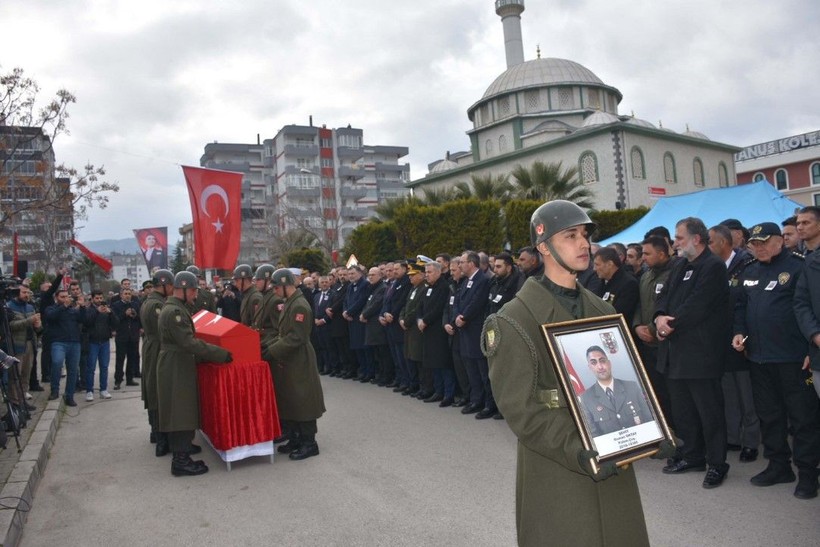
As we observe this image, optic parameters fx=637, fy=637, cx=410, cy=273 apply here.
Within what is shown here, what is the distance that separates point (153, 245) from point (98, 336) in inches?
464

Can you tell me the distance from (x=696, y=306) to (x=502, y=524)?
2.51 metres

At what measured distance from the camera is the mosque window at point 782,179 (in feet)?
218

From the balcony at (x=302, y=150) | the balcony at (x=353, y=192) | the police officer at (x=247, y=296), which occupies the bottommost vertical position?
the police officer at (x=247, y=296)

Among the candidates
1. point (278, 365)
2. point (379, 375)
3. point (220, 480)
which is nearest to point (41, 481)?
point (220, 480)

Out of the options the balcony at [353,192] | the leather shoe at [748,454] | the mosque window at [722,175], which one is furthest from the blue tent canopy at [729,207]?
the balcony at [353,192]

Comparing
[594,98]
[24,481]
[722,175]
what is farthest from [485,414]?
[594,98]

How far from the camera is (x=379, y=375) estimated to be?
40.9ft

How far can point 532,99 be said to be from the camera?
5688cm

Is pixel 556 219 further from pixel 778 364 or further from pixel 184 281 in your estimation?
pixel 184 281

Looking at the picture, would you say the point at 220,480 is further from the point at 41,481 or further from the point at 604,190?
the point at 604,190

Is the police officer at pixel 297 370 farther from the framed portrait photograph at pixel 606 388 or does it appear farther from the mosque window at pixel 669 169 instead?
the mosque window at pixel 669 169

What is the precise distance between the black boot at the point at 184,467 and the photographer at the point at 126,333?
281 inches

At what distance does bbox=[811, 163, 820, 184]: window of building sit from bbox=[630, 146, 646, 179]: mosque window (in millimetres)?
31054

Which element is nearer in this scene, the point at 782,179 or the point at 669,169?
the point at 669,169
